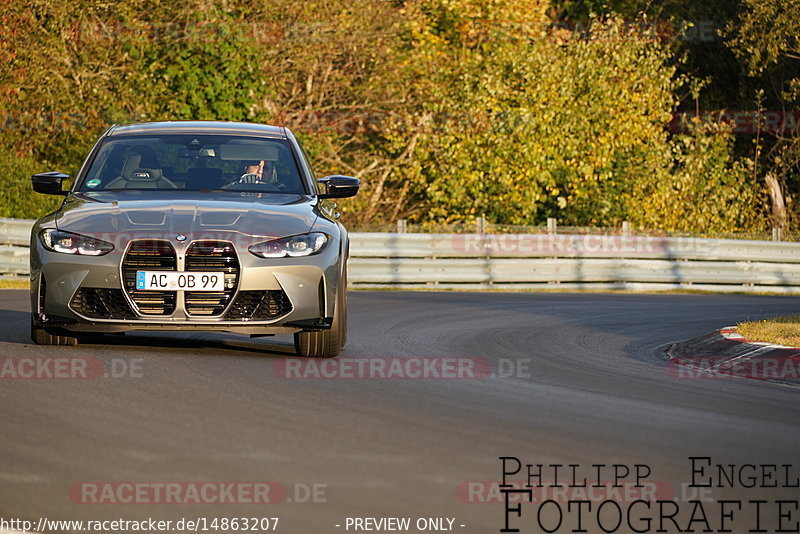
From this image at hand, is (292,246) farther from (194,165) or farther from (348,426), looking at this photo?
(348,426)

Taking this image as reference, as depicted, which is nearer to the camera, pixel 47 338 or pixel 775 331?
pixel 47 338

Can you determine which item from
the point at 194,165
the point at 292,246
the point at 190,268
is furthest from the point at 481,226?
the point at 190,268

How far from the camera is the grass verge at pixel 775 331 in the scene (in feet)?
36.9

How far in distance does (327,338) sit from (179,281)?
1.21m

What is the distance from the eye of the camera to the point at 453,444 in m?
6.53

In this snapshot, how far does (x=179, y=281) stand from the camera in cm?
925

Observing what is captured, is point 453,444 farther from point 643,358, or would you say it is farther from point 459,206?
point 459,206

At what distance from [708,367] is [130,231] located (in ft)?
15.1

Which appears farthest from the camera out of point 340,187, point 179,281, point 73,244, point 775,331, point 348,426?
point 775,331

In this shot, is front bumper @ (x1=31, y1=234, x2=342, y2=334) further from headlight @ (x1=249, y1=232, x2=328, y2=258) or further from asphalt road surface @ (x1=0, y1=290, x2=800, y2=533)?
asphalt road surface @ (x1=0, y1=290, x2=800, y2=533)

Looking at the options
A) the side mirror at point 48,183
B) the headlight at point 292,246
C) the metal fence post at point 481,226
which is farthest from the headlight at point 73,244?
the metal fence post at point 481,226

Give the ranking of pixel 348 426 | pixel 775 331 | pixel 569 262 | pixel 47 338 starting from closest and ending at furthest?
pixel 348 426, pixel 47 338, pixel 775 331, pixel 569 262

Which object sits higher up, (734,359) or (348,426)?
(348,426)

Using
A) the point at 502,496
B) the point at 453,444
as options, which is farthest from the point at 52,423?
the point at 502,496
